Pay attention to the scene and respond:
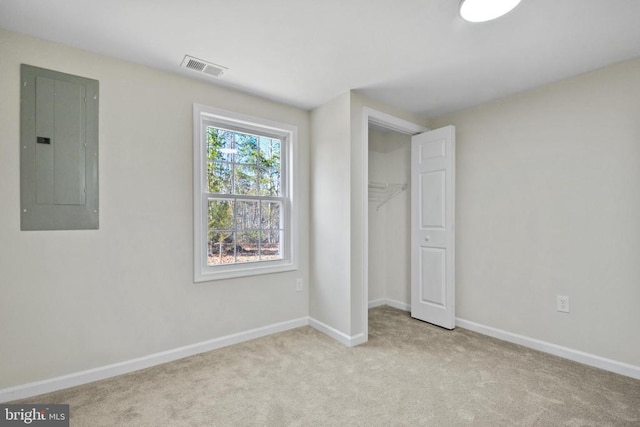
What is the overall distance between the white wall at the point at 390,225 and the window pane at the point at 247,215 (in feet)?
5.58

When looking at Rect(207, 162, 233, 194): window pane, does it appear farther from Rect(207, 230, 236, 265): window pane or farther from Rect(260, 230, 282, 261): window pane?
Rect(260, 230, 282, 261): window pane

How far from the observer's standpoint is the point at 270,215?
3.18 metres

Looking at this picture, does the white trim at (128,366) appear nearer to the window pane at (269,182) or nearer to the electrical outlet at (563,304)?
the window pane at (269,182)

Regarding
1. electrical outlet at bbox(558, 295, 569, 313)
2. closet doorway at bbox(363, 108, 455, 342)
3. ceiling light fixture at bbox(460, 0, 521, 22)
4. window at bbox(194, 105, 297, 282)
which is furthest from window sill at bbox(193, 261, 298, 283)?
ceiling light fixture at bbox(460, 0, 521, 22)

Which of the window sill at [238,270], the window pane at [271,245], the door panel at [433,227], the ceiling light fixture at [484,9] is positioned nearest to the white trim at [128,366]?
the window sill at [238,270]

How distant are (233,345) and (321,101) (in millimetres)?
2529

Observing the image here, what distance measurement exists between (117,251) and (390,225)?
10.3ft

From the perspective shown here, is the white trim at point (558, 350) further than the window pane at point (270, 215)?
No

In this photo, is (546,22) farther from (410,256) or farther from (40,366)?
(40,366)

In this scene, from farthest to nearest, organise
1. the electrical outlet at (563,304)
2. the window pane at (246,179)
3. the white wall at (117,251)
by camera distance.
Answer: the window pane at (246,179) → the electrical outlet at (563,304) → the white wall at (117,251)

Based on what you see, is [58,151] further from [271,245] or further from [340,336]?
[340,336]

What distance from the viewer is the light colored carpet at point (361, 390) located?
1.77 meters

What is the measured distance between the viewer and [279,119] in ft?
10.3

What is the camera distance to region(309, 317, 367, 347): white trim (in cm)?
278
